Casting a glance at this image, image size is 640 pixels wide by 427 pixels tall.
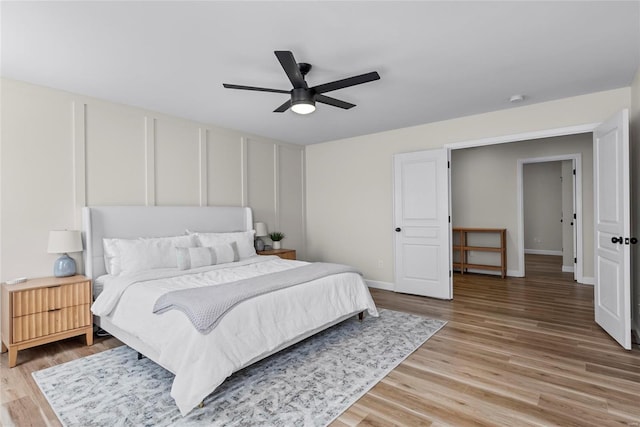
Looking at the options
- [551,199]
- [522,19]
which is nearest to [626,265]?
[522,19]

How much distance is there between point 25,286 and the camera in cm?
288

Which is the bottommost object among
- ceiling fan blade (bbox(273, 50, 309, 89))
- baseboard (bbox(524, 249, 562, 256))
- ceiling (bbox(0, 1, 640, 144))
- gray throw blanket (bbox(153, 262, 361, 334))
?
baseboard (bbox(524, 249, 562, 256))

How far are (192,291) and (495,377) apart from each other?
2424mm

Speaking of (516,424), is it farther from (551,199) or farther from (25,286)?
(551,199)

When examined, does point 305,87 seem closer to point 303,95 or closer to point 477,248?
point 303,95

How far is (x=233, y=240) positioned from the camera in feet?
14.4

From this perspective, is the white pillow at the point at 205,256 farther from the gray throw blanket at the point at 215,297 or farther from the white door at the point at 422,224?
the white door at the point at 422,224

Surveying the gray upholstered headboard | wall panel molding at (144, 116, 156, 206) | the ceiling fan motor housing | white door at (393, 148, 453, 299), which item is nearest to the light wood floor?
white door at (393, 148, 453, 299)

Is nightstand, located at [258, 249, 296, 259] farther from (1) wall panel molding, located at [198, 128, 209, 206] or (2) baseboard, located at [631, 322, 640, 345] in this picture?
(2) baseboard, located at [631, 322, 640, 345]

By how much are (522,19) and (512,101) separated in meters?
1.90

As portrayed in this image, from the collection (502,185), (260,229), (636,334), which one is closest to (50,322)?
(260,229)

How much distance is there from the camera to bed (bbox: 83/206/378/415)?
2178 mm

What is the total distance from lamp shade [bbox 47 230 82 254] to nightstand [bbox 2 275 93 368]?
0.28 meters

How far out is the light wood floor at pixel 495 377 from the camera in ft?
6.75
